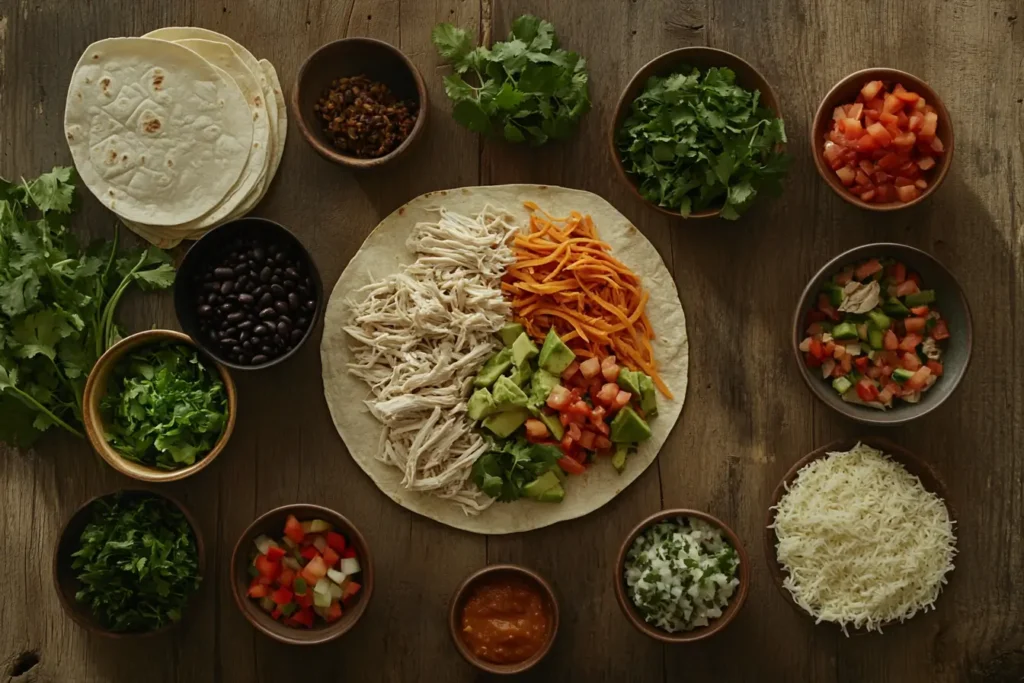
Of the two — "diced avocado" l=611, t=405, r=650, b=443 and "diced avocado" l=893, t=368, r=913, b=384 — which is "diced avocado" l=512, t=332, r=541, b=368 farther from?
"diced avocado" l=893, t=368, r=913, b=384

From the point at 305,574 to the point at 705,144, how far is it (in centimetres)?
261

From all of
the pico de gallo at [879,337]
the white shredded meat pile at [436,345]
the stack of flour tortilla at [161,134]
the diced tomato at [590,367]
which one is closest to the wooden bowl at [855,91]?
the pico de gallo at [879,337]

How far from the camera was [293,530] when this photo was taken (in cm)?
388

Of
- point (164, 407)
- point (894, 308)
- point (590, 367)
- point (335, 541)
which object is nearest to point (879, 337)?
point (894, 308)

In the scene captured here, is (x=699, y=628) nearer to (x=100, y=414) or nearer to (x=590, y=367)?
(x=590, y=367)

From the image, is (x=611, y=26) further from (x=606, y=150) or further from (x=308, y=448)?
(x=308, y=448)

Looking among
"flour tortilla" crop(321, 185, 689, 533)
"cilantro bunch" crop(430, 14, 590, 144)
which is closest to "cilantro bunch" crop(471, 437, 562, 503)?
"flour tortilla" crop(321, 185, 689, 533)

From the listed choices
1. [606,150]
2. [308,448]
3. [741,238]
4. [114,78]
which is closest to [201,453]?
[308,448]

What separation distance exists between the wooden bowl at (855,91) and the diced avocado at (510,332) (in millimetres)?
1542

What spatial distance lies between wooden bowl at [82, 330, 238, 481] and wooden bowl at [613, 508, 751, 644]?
1.85m

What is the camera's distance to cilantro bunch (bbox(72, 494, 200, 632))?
3.77m

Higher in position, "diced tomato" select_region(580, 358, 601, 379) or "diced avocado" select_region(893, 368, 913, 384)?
"diced tomato" select_region(580, 358, 601, 379)

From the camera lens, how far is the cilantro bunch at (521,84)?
3836mm

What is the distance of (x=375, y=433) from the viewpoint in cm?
399
